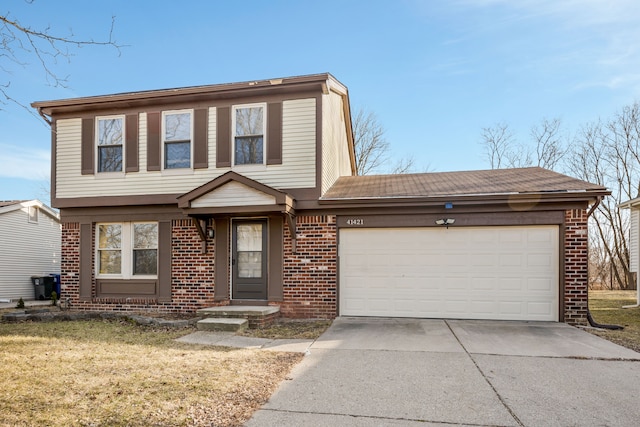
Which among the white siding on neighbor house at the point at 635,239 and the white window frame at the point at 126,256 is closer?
the white window frame at the point at 126,256

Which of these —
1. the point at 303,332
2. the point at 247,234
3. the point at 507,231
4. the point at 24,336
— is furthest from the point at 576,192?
the point at 24,336

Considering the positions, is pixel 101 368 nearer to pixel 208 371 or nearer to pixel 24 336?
pixel 208 371

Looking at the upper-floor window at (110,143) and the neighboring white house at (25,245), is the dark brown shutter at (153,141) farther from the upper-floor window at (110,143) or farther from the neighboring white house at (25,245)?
the neighboring white house at (25,245)

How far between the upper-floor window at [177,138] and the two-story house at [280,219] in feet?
0.11

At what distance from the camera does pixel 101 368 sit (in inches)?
198

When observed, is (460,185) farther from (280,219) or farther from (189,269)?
(189,269)

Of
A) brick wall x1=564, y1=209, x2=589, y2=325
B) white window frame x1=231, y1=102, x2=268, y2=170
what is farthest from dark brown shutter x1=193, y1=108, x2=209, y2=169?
brick wall x1=564, y1=209, x2=589, y2=325

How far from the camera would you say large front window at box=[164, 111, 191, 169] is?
997 cm

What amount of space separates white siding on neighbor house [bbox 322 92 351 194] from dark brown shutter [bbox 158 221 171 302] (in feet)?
13.1

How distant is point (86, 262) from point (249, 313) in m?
5.01

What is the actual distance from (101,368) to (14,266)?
44.3 feet

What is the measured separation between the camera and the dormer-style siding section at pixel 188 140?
933 cm

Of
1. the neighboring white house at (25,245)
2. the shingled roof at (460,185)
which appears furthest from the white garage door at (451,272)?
the neighboring white house at (25,245)

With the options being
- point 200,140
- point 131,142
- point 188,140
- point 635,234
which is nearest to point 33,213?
point 131,142
